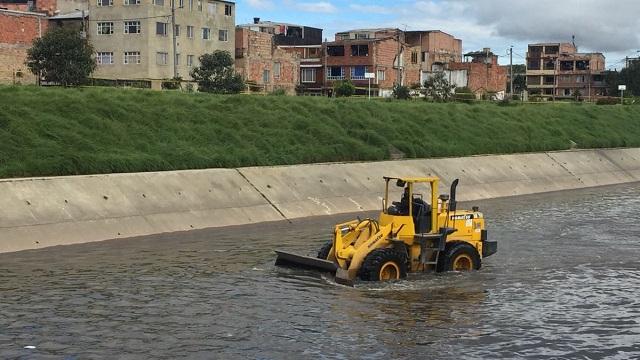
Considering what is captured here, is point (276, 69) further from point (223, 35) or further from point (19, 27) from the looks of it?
point (19, 27)

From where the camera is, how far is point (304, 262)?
17.8m

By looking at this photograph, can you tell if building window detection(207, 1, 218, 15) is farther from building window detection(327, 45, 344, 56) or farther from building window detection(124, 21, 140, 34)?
building window detection(327, 45, 344, 56)

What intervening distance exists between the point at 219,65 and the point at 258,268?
49.7 meters

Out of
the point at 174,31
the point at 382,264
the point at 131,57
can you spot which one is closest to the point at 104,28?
the point at 131,57

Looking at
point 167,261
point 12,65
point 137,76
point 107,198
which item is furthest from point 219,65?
point 167,261

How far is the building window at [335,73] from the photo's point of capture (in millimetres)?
103425

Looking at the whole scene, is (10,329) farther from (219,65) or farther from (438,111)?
(219,65)

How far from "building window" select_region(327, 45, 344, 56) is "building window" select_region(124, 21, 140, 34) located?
106ft

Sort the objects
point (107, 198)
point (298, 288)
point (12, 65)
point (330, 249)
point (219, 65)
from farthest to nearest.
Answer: point (12, 65) → point (219, 65) → point (107, 198) → point (330, 249) → point (298, 288)

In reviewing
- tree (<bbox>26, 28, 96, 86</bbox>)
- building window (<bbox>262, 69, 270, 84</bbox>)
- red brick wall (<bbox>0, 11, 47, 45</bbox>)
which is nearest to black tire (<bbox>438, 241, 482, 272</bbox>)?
tree (<bbox>26, 28, 96, 86</bbox>)

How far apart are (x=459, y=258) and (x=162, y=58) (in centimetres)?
6703

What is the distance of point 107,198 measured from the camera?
24500 millimetres

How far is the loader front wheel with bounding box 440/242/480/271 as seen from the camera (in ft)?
57.7

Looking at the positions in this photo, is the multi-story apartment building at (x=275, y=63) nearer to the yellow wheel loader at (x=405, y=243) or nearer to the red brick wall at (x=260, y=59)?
the red brick wall at (x=260, y=59)
